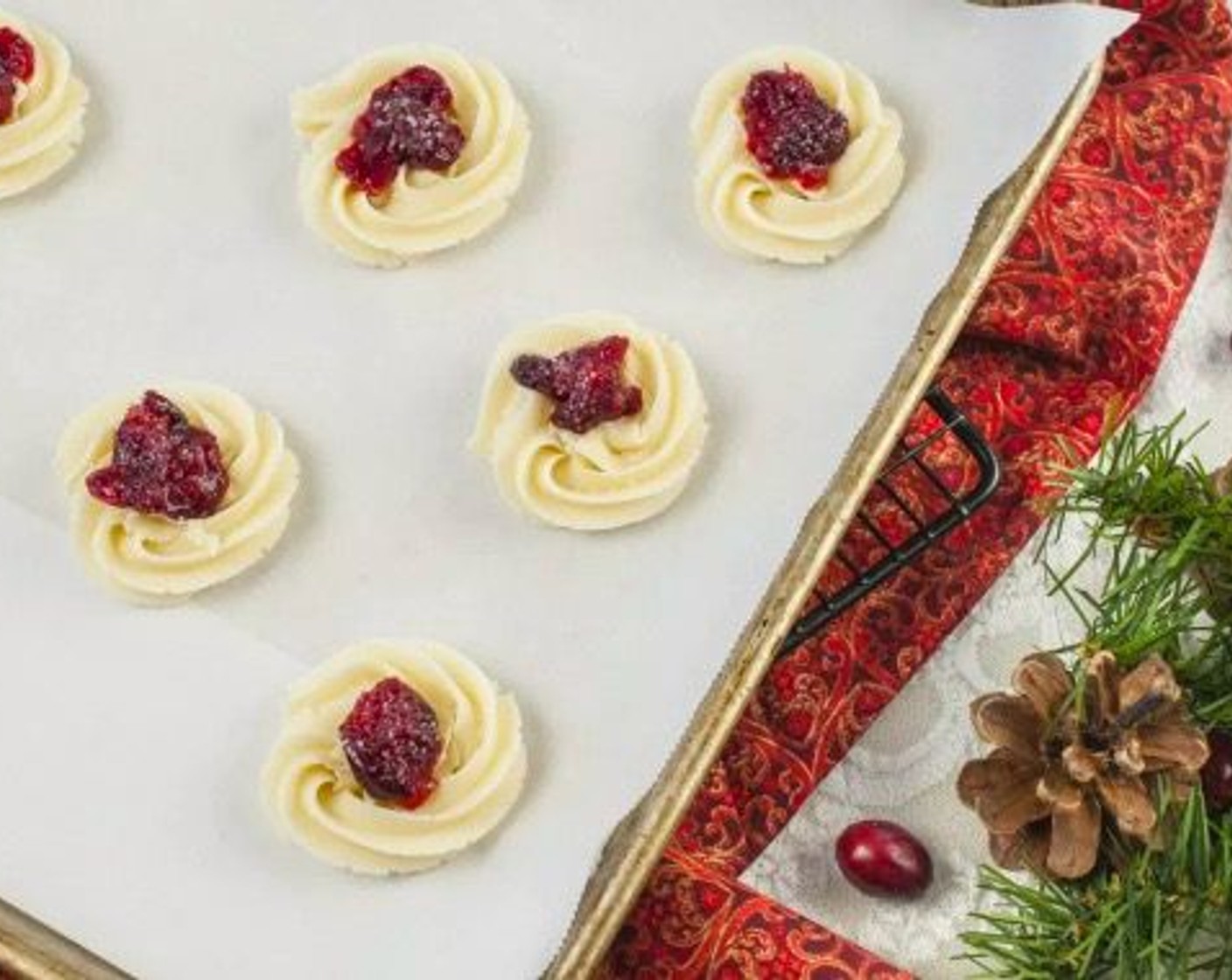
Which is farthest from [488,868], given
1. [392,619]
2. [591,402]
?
[591,402]

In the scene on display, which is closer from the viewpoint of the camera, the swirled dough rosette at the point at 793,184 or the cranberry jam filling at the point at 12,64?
the swirled dough rosette at the point at 793,184

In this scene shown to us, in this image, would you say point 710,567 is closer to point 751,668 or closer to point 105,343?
point 751,668

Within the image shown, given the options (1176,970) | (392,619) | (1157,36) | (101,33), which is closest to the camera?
(1176,970)

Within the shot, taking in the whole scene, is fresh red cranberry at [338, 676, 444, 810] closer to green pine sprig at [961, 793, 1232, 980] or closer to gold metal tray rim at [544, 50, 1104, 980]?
gold metal tray rim at [544, 50, 1104, 980]

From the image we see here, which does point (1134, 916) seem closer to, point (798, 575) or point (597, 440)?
point (798, 575)

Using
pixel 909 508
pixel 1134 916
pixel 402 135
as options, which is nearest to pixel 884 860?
pixel 909 508

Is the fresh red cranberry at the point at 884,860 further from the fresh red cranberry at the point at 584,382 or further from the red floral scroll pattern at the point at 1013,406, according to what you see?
the fresh red cranberry at the point at 584,382

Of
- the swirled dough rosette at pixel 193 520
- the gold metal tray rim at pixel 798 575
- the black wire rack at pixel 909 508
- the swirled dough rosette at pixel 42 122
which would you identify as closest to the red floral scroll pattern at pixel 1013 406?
the black wire rack at pixel 909 508
